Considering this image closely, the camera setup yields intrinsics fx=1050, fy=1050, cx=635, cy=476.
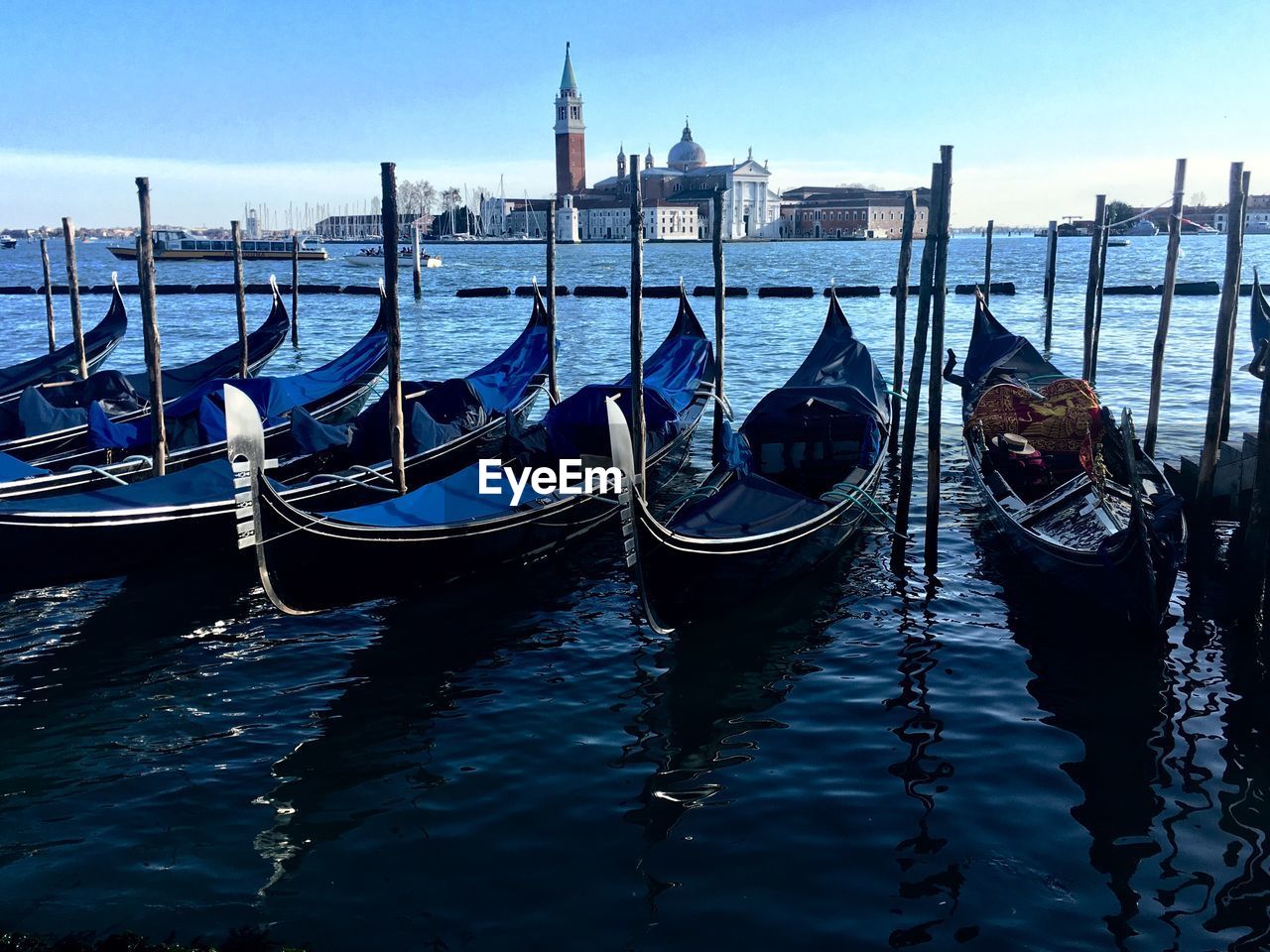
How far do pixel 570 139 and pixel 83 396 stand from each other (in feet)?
402

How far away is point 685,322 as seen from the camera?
15.9m

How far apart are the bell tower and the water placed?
410 feet

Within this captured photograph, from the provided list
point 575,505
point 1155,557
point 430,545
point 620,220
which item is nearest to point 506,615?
point 430,545

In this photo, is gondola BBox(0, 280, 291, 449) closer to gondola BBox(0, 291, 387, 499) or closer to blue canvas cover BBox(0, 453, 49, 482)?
gondola BBox(0, 291, 387, 499)

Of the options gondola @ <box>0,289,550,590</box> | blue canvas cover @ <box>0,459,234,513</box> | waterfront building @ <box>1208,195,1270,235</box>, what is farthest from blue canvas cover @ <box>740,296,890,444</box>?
waterfront building @ <box>1208,195,1270,235</box>

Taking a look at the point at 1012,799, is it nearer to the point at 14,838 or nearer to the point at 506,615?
the point at 506,615

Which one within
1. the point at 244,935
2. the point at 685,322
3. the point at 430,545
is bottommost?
the point at 244,935

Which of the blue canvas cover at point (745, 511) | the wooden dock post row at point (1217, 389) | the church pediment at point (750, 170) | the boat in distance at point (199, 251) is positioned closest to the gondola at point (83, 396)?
the blue canvas cover at point (745, 511)

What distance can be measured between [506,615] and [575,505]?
61.4 inches

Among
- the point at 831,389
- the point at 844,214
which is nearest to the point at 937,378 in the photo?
the point at 831,389

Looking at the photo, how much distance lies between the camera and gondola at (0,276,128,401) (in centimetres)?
1587

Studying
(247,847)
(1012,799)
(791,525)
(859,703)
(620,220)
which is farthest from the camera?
(620,220)

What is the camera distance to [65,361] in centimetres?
1720

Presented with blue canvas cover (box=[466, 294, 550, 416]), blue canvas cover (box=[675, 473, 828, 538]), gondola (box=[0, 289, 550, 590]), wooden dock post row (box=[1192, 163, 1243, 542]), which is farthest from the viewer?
blue canvas cover (box=[466, 294, 550, 416])
